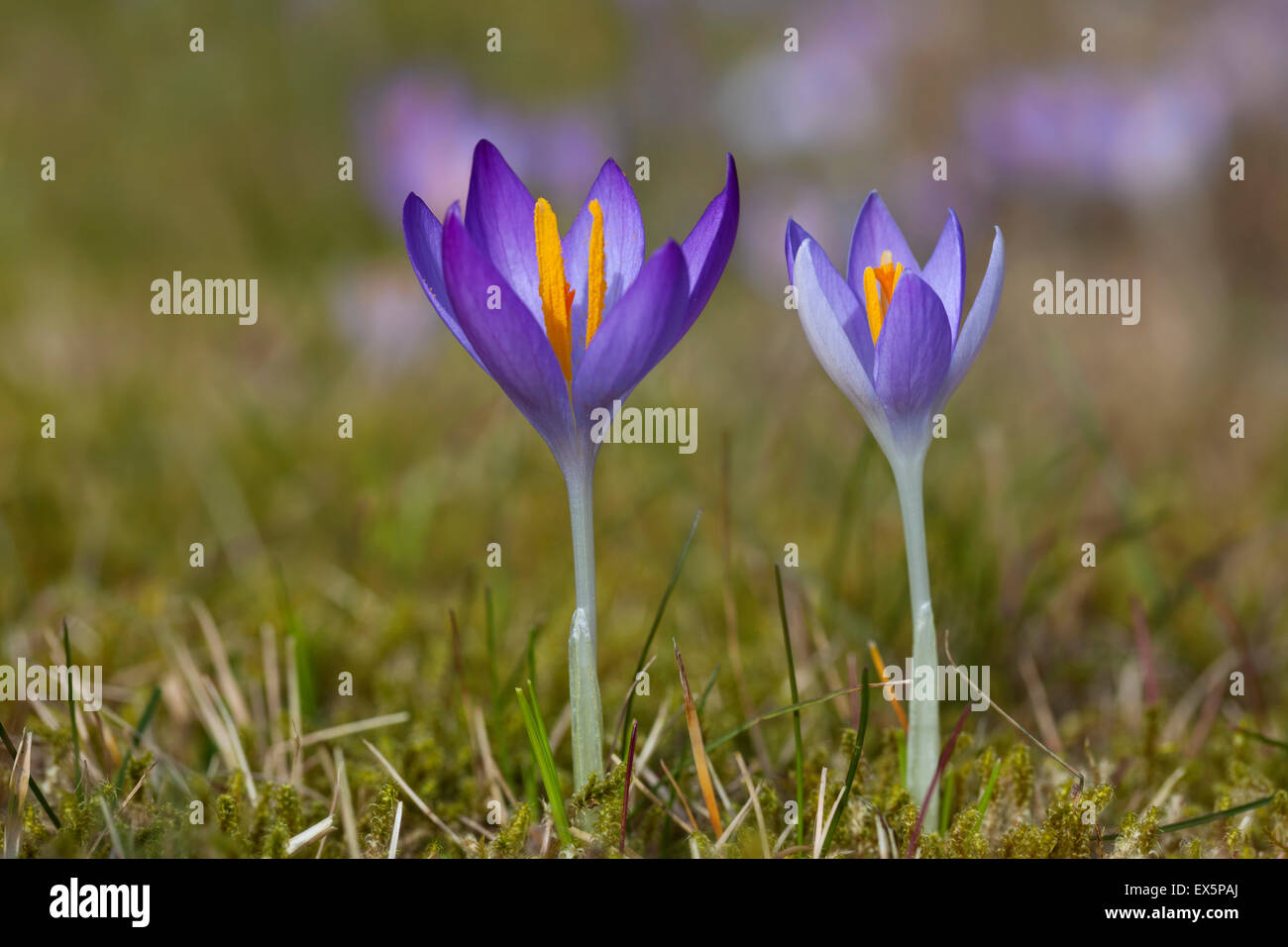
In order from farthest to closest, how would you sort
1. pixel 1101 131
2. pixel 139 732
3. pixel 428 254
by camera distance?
1. pixel 1101 131
2. pixel 139 732
3. pixel 428 254

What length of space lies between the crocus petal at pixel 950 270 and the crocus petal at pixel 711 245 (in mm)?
272

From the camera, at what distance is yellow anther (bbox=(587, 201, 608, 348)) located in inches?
46.1

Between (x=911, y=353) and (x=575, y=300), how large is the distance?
418 mm

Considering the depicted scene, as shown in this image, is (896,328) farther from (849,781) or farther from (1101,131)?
(1101,131)

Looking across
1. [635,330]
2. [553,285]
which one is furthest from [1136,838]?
[553,285]

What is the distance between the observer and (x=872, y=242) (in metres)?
1.32

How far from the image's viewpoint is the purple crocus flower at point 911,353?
115 centimetres

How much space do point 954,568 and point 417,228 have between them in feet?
4.29

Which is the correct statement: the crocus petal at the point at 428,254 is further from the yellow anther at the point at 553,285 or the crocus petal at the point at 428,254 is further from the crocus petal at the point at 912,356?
the crocus petal at the point at 912,356

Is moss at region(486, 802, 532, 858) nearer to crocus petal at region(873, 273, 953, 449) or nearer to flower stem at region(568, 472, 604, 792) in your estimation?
flower stem at region(568, 472, 604, 792)

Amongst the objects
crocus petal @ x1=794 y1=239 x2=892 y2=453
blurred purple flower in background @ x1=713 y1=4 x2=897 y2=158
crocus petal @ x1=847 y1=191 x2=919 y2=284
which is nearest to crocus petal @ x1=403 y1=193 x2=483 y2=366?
crocus petal @ x1=794 y1=239 x2=892 y2=453

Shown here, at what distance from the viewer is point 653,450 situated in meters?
3.10

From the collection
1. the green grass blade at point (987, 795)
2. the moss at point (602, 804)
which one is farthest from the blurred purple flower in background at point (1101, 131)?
the moss at point (602, 804)

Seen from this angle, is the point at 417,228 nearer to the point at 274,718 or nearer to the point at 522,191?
the point at 522,191
